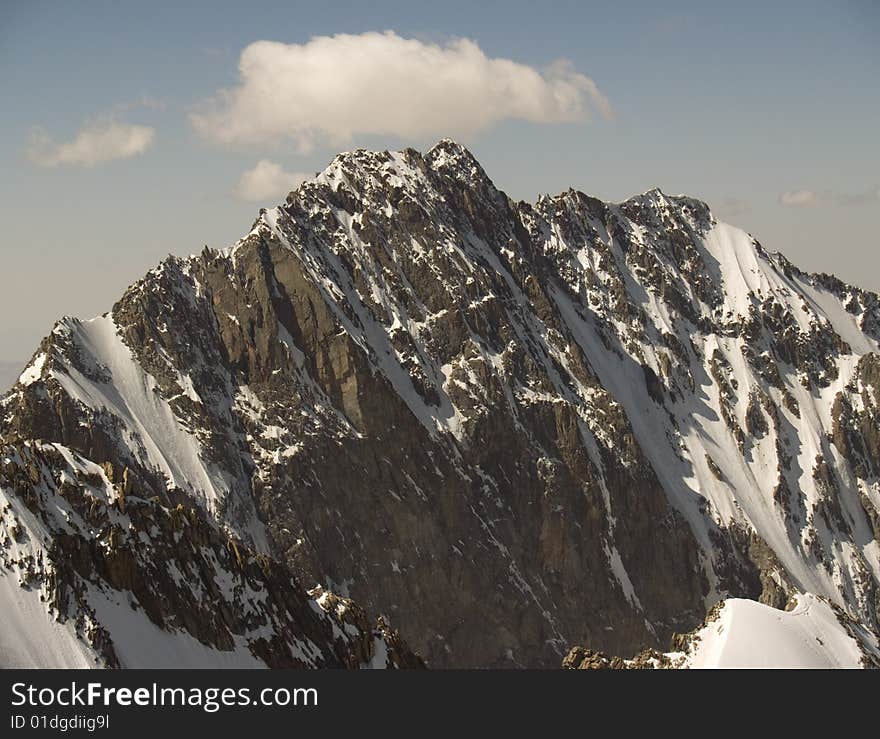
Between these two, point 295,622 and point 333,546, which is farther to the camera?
point 333,546

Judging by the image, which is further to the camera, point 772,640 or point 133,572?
point 772,640

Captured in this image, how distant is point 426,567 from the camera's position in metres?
196

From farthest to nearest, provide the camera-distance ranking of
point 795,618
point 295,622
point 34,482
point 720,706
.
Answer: point 795,618 < point 295,622 < point 34,482 < point 720,706

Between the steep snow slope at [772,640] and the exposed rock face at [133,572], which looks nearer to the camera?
the exposed rock face at [133,572]

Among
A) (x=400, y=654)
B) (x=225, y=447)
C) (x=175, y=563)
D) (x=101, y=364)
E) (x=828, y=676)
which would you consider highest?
(x=101, y=364)

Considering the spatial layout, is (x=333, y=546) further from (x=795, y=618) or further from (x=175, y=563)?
(x=175, y=563)

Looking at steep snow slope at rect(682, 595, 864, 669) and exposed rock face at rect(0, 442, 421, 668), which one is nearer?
exposed rock face at rect(0, 442, 421, 668)

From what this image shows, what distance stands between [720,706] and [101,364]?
140386 mm

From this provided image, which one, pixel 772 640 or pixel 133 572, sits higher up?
pixel 133 572

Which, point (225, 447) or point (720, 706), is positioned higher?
point (225, 447)

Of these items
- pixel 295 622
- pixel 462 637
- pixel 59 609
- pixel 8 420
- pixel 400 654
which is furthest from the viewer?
pixel 462 637

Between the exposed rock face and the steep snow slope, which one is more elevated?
the exposed rock face

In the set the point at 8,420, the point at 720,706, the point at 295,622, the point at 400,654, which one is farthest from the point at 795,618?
the point at 8,420

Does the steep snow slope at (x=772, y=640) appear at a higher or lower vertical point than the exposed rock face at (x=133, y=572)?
lower
